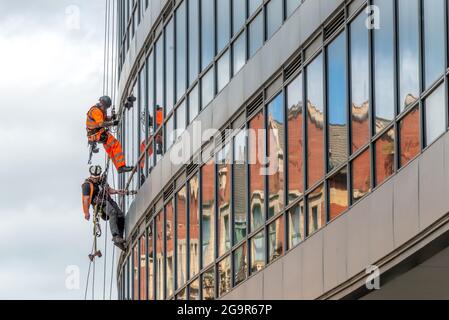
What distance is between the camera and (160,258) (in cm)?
3534

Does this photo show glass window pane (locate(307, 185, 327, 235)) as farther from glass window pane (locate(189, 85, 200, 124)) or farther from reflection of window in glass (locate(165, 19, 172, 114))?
reflection of window in glass (locate(165, 19, 172, 114))

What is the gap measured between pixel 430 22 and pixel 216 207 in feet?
33.2

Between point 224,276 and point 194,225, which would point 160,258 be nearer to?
point 194,225

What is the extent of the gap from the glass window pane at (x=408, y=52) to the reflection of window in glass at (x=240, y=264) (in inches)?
284

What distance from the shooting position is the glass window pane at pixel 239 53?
29.8 meters

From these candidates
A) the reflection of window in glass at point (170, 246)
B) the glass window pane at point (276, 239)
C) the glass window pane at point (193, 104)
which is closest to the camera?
the glass window pane at point (276, 239)

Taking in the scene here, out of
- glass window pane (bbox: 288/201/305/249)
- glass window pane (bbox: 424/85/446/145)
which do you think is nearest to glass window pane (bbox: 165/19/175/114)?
glass window pane (bbox: 288/201/305/249)

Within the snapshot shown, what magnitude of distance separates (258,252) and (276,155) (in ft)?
6.02

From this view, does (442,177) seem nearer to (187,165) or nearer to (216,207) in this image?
(216,207)

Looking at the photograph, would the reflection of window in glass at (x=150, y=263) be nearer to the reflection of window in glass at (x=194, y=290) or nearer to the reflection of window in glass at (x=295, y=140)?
the reflection of window in glass at (x=194, y=290)

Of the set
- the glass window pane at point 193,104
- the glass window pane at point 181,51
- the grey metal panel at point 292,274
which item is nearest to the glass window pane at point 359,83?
the grey metal panel at point 292,274

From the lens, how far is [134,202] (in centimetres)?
3869

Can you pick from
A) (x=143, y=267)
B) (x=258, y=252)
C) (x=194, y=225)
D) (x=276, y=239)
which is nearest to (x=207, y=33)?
(x=194, y=225)
